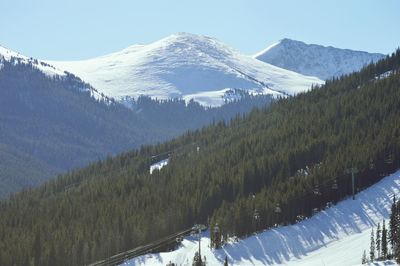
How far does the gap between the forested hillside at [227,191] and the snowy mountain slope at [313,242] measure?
15.4 ft

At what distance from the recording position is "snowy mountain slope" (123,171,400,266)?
333ft

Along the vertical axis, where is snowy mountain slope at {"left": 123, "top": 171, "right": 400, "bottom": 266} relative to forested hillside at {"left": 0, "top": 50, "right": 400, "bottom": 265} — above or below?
below

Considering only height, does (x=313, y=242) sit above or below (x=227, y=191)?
below

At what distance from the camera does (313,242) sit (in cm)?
10762

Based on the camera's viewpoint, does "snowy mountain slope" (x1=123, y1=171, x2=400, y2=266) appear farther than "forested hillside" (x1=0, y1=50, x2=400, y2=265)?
No

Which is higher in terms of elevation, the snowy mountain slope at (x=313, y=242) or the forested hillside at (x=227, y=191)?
the forested hillside at (x=227, y=191)

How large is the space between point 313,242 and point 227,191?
41.6 meters

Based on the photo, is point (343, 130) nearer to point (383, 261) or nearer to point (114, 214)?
point (114, 214)

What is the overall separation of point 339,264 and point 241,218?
95.2ft

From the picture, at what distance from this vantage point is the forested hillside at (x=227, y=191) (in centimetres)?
12206

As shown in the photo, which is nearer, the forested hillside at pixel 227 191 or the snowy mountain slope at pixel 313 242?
the snowy mountain slope at pixel 313 242

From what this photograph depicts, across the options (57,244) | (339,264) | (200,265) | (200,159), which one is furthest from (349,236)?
(200,159)

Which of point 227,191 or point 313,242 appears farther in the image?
point 227,191

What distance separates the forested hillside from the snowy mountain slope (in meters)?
4.70
